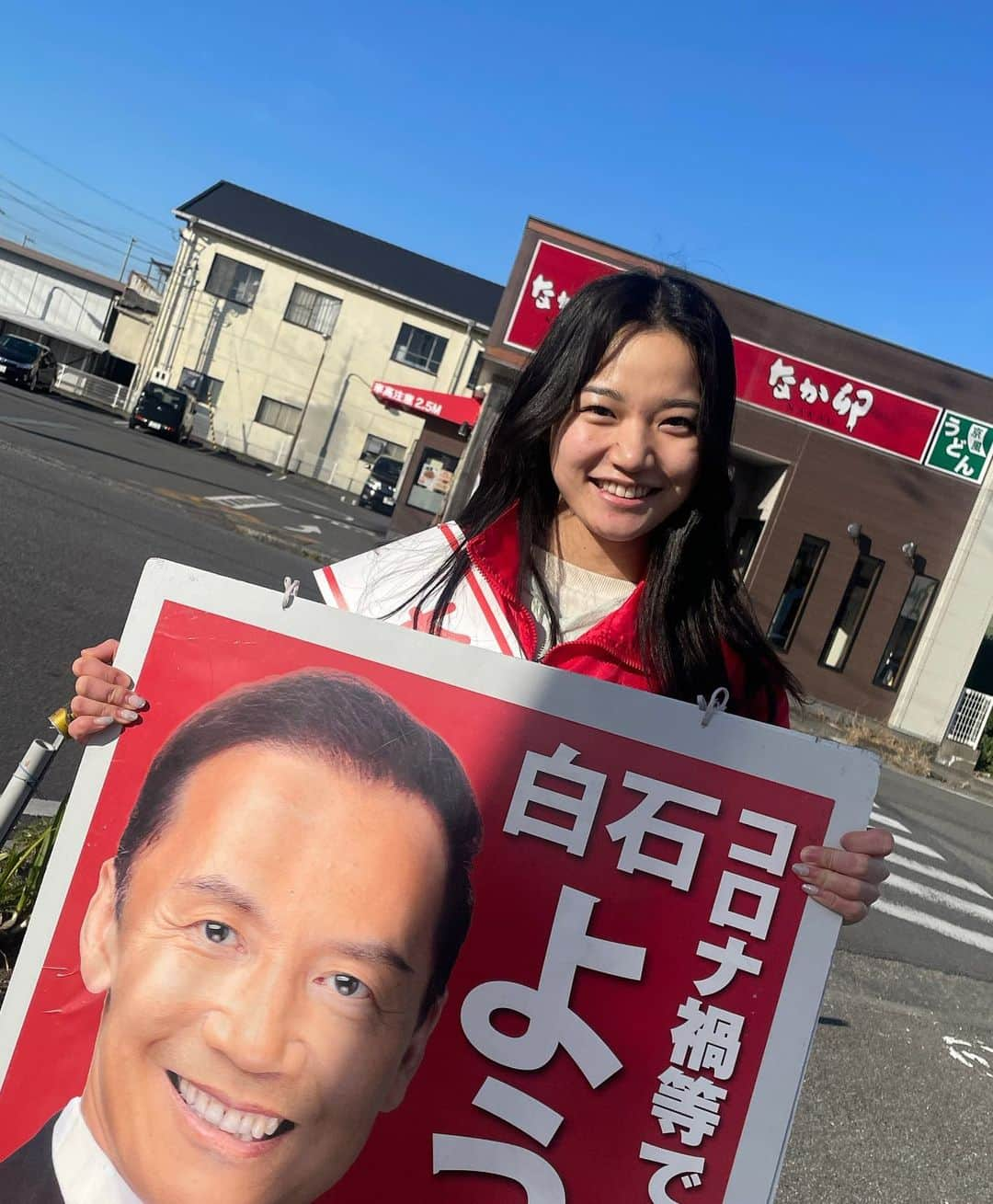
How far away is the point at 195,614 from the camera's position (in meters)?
1.62

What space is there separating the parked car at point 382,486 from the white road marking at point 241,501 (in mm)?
10927

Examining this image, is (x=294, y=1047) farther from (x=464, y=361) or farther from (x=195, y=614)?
(x=464, y=361)

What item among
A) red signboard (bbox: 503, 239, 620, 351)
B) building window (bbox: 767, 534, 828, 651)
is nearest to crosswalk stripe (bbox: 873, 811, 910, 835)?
building window (bbox: 767, 534, 828, 651)

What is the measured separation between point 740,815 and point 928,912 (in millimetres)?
7128

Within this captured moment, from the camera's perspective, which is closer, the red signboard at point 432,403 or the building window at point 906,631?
the building window at point 906,631

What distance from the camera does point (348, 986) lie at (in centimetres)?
138

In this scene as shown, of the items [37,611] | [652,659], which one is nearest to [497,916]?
[652,659]

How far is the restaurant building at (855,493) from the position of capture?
1697 centimetres

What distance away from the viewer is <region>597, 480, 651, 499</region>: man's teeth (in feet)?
5.80

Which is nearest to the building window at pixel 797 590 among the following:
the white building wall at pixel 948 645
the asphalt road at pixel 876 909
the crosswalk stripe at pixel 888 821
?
the white building wall at pixel 948 645

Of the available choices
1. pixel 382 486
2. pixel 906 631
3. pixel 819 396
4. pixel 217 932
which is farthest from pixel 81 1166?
pixel 382 486

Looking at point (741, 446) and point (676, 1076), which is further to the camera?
point (741, 446)

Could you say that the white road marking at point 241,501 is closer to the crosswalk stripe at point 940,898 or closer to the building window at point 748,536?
the building window at point 748,536

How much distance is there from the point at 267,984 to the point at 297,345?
37.1 metres
